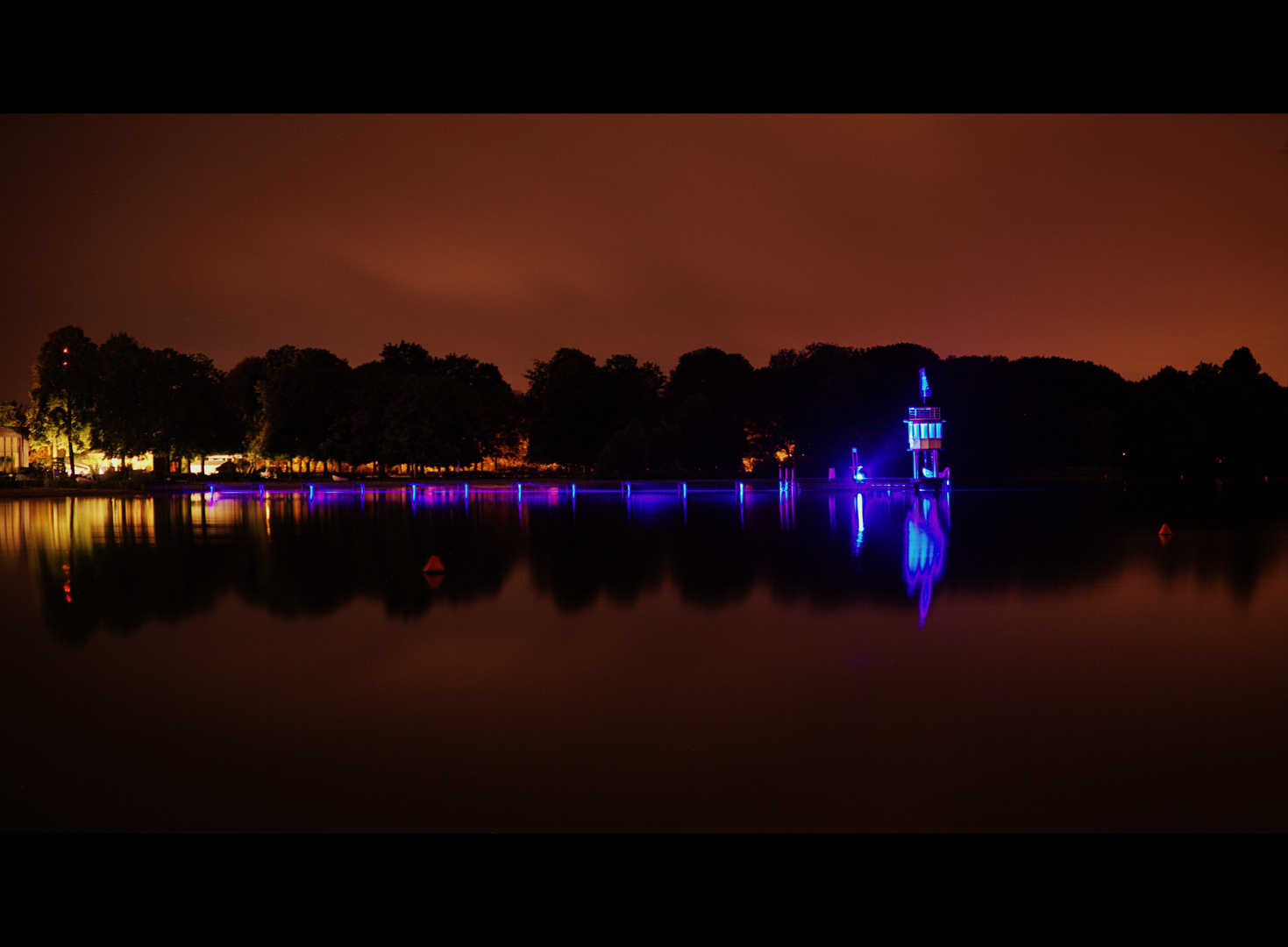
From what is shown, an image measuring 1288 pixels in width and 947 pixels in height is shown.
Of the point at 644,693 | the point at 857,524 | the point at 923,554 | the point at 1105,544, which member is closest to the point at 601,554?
the point at 923,554

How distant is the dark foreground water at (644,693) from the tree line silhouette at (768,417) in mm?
65728

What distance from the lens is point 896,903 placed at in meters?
4.66

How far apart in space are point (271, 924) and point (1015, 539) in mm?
21672

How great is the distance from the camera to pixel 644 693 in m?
8.38

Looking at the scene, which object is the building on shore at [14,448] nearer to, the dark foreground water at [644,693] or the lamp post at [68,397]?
the lamp post at [68,397]

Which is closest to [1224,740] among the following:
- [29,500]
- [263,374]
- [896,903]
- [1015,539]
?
[896,903]

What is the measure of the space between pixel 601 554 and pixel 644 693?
37.6 ft

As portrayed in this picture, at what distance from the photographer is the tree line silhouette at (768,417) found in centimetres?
8344

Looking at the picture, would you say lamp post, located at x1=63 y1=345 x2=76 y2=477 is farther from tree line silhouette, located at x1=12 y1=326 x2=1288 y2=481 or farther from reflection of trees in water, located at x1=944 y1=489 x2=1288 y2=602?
reflection of trees in water, located at x1=944 y1=489 x2=1288 y2=602

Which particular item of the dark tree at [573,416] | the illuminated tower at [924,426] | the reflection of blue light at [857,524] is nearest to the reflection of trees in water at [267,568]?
the reflection of blue light at [857,524]

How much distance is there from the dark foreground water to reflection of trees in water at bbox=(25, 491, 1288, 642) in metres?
0.16

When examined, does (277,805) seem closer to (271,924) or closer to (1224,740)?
(271,924)

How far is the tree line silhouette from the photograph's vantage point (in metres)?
83.4

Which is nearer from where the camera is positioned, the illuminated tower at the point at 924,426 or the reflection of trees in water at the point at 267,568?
the reflection of trees in water at the point at 267,568
